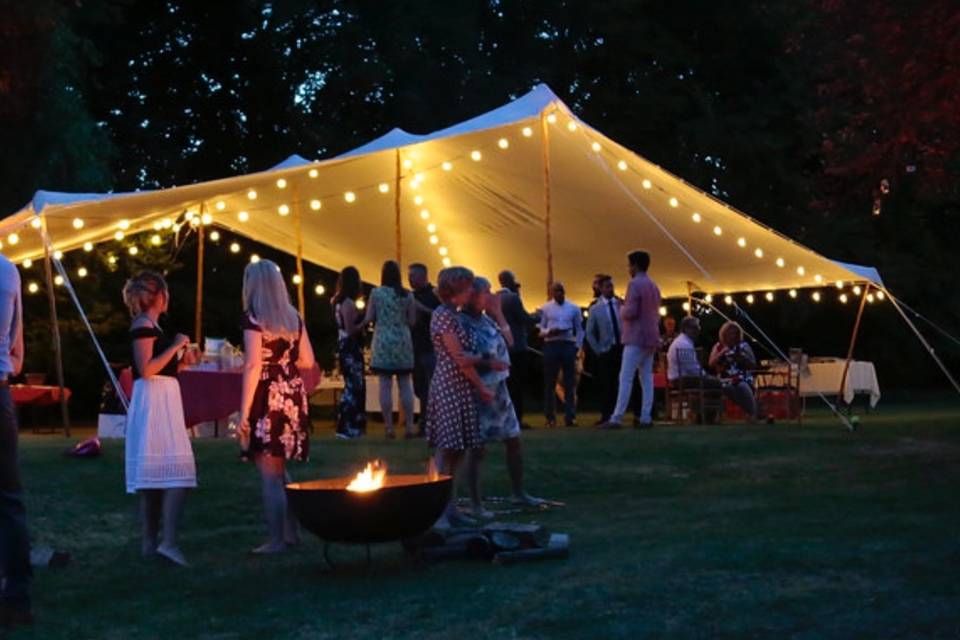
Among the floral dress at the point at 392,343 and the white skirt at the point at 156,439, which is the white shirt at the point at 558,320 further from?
the white skirt at the point at 156,439

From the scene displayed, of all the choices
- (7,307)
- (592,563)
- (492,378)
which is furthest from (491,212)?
(7,307)

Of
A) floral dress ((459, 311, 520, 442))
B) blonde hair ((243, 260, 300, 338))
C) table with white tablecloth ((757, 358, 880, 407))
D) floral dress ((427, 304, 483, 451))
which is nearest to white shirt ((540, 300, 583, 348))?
table with white tablecloth ((757, 358, 880, 407))

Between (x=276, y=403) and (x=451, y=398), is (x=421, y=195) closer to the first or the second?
(x=451, y=398)

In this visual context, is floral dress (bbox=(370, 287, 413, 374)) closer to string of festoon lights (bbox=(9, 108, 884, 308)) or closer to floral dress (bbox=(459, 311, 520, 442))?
string of festoon lights (bbox=(9, 108, 884, 308))

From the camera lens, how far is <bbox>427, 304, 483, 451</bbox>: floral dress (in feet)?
27.8

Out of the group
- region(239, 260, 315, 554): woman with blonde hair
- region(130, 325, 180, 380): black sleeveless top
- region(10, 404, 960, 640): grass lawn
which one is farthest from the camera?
region(239, 260, 315, 554): woman with blonde hair

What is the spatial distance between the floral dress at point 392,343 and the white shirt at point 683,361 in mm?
3832

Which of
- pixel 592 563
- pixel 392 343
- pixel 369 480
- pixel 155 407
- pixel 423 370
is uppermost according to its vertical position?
pixel 392 343

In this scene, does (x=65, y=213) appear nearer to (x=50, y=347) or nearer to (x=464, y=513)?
(x=464, y=513)

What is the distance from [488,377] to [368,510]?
1.92 meters

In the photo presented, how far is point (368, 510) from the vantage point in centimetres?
689

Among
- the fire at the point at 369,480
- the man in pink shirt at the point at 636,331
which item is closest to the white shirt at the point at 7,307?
the fire at the point at 369,480

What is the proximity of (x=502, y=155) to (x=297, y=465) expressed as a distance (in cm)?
613

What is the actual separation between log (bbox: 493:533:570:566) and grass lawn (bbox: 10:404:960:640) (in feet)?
0.32
